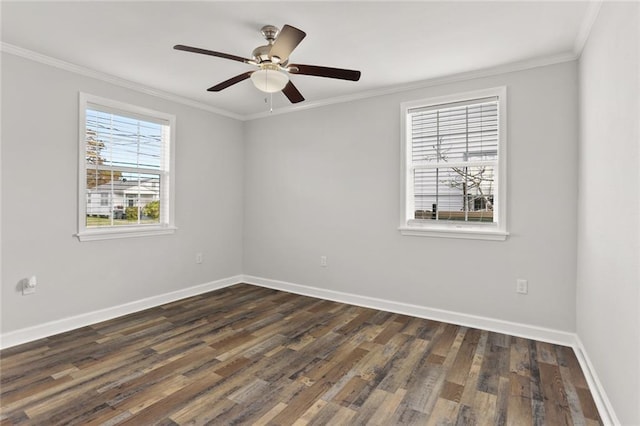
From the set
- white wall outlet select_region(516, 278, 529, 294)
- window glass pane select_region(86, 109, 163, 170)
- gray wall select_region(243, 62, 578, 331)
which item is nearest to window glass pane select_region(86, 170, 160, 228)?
window glass pane select_region(86, 109, 163, 170)

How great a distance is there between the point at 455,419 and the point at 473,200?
2.15 metres

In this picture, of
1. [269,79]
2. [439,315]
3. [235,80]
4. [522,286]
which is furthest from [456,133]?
[235,80]

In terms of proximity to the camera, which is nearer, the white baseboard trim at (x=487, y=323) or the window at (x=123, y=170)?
the white baseboard trim at (x=487, y=323)

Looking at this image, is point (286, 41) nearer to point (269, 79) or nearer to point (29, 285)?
point (269, 79)

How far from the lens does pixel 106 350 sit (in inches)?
111

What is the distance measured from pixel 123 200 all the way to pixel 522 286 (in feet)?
13.6

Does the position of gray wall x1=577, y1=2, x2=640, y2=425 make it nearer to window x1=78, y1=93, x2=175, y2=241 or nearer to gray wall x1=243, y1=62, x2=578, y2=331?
gray wall x1=243, y1=62, x2=578, y2=331

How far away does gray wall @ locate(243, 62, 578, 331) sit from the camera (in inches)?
118

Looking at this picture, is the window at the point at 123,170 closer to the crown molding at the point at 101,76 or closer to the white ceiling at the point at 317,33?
the crown molding at the point at 101,76

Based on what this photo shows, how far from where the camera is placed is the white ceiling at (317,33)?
7.43 feet

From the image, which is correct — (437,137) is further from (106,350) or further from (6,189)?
(6,189)

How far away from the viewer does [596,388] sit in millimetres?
2152

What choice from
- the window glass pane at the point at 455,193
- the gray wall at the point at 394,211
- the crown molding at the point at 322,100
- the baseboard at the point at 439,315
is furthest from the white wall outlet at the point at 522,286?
the crown molding at the point at 322,100

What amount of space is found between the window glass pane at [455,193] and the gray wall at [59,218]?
9.41 feet
